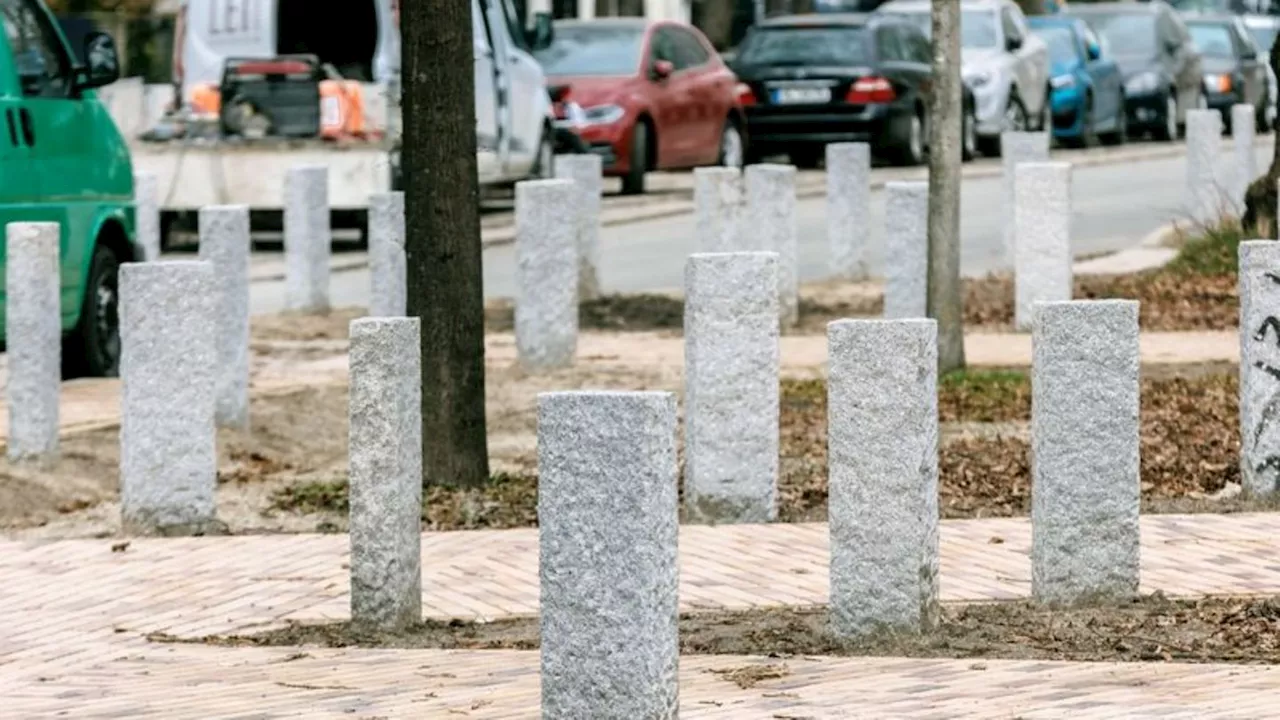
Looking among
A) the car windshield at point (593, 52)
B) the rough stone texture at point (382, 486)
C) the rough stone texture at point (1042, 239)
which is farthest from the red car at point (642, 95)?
the rough stone texture at point (382, 486)

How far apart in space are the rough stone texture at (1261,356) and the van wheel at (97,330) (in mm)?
6235

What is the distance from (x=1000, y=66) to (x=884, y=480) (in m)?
27.7

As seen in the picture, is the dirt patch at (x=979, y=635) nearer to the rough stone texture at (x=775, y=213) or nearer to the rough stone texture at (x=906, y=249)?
the rough stone texture at (x=906, y=249)

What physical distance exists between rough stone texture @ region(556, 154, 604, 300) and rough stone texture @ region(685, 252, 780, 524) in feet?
26.5

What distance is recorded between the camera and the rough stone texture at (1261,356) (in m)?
9.91

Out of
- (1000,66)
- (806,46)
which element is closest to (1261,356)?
(806,46)

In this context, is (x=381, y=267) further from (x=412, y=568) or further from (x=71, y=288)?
(x=412, y=568)

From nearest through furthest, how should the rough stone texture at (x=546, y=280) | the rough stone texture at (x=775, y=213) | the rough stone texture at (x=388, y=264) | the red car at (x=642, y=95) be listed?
1. the rough stone texture at (x=546, y=280)
2. the rough stone texture at (x=388, y=264)
3. the rough stone texture at (x=775, y=213)
4. the red car at (x=642, y=95)

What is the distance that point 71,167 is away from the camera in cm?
1454

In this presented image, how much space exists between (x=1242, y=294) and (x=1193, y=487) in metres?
1.17

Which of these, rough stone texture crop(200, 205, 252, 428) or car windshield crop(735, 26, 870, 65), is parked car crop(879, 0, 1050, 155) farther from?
rough stone texture crop(200, 205, 252, 428)

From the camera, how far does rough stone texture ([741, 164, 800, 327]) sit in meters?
17.8

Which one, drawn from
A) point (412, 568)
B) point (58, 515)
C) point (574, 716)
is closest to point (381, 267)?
point (58, 515)

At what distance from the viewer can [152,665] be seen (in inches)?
316
